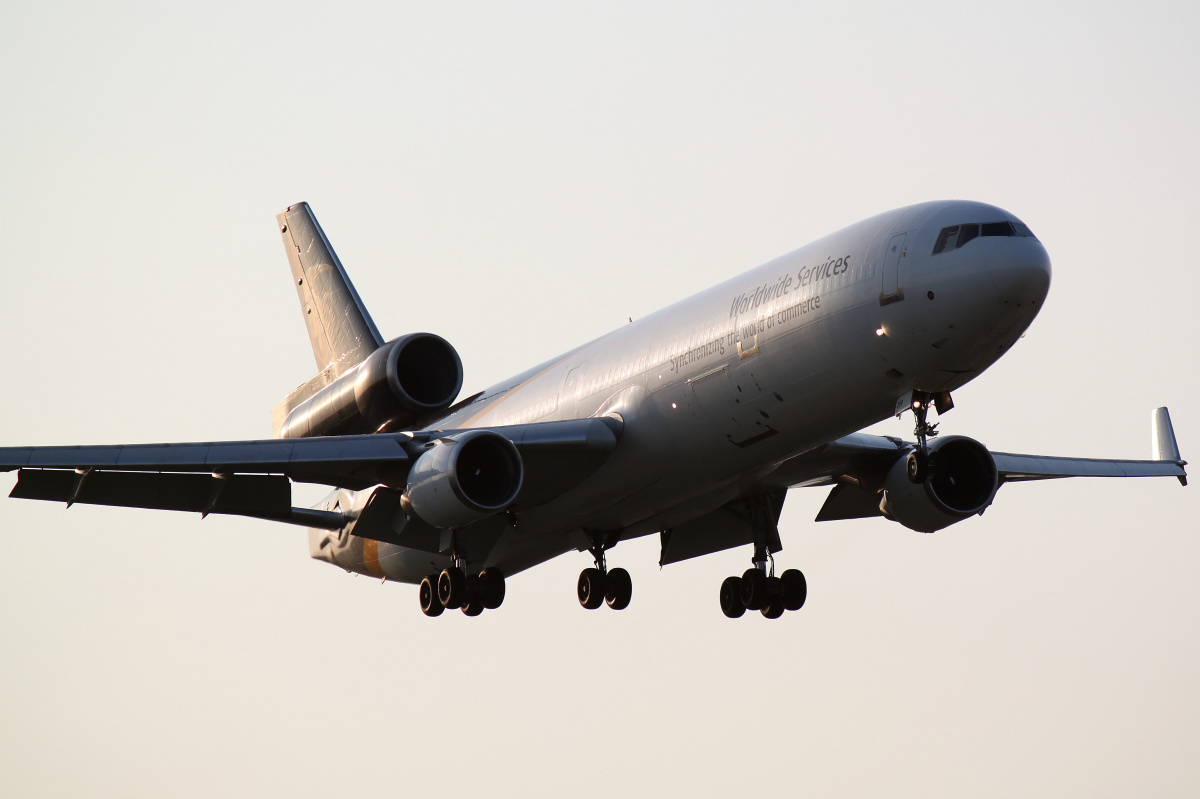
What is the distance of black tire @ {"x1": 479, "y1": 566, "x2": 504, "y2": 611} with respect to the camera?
109 ft

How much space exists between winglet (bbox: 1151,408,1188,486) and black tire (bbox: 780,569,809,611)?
10.6 m

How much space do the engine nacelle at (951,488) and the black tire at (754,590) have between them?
358cm

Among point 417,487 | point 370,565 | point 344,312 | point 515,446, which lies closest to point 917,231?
point 515,446

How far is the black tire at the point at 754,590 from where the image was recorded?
34188mm

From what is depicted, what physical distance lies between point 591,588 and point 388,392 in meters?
6.55

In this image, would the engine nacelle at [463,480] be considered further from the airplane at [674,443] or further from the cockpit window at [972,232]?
the cockpit window at [972,232]

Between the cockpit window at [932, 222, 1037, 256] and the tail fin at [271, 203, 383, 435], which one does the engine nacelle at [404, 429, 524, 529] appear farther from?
the tail fin at [271, 203, 383, 435]

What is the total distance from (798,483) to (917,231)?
34.4 ft

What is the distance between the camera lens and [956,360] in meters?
24.8

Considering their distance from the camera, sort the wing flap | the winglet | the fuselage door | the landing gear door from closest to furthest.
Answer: the landing gear door, the wing flap, the fuselage door, the winglet

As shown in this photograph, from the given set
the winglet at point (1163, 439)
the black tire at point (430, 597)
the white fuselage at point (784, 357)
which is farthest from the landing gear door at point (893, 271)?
the winglet at point (1163, 439)

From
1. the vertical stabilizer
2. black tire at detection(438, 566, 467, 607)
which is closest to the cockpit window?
black tire at detection(438, 566, 467, 607)

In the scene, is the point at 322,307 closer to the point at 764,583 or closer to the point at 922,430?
the point at 764,583

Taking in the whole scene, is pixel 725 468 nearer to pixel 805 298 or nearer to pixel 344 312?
pixel 805 298
